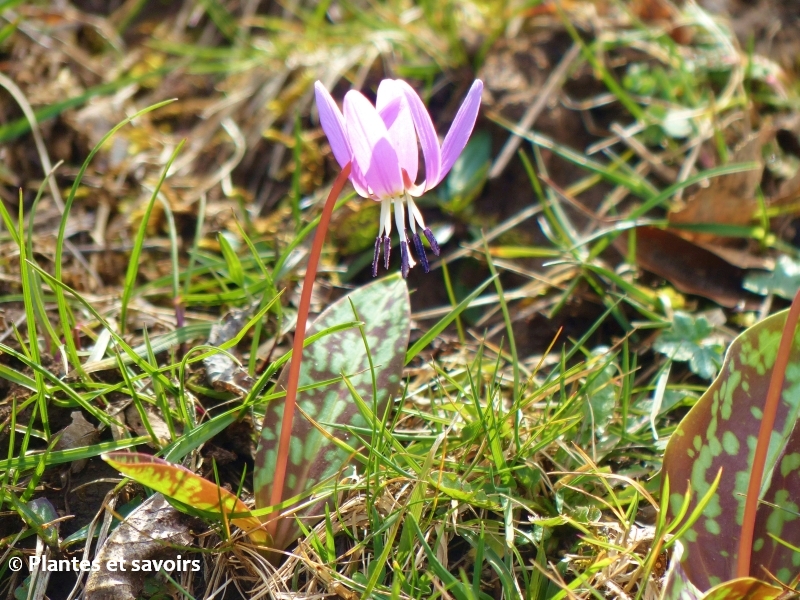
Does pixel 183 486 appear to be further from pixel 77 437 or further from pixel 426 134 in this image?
pixel 426 134

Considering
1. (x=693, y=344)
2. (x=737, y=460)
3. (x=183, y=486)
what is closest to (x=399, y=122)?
(x=183, y=486)

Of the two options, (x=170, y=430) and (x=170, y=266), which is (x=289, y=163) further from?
(x=170, y=430)

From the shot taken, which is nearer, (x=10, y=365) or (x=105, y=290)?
(x=10, y=365)

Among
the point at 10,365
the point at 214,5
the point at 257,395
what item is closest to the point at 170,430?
the point at 257,395

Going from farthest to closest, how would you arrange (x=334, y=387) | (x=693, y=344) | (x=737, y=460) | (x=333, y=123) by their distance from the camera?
(x=693, y=344) < (x=334, y=387) < (x=737, y=460) < (x=333, y=123)

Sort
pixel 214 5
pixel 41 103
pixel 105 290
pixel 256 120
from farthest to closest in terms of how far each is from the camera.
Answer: pixel 214 5 < pixel 256 120 < pixel 41 103 < pixel 105 290

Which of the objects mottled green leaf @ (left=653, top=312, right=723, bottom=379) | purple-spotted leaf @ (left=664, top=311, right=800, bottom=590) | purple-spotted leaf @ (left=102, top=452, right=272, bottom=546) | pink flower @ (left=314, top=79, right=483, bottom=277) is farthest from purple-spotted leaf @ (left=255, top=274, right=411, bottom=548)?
mottled green leaf @ (left=653, top=312, right=723, bottom=379)

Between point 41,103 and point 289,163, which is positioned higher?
point 41,103
